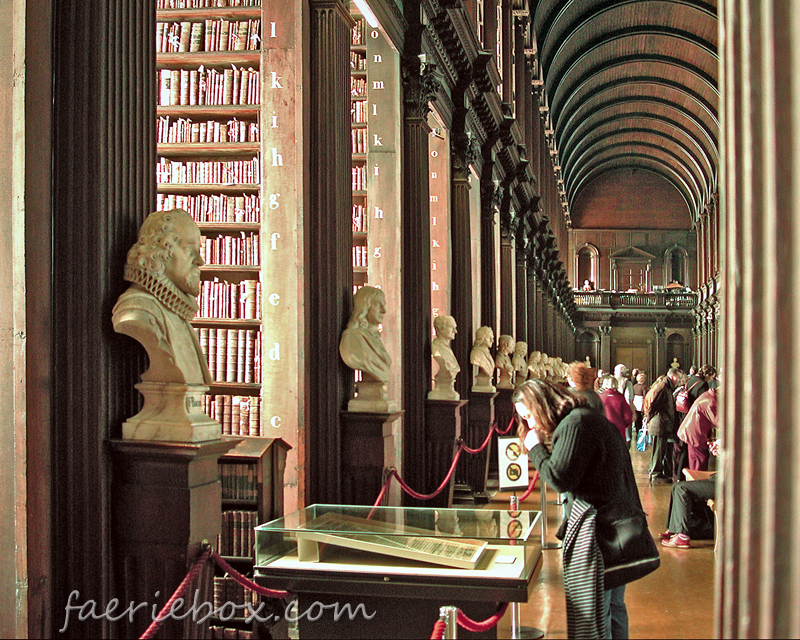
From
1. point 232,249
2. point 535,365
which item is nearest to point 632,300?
point 535,365

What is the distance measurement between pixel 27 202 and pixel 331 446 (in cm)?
315

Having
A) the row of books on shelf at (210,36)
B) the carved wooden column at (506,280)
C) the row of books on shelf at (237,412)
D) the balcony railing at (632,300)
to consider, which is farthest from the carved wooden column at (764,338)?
the balcony railing at (632,300)

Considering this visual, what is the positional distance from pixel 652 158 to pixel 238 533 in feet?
144

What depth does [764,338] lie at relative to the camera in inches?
49.6

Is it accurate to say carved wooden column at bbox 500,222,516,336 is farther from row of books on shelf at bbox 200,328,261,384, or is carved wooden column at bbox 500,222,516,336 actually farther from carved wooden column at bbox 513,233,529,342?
row of books on shelf at bbox 200,328,261,384

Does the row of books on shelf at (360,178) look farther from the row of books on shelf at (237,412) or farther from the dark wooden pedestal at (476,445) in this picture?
the dark wooden pedestal at (476,445)

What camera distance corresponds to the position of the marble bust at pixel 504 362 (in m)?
12.1

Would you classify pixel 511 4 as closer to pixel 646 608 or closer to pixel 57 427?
pixel 646 608

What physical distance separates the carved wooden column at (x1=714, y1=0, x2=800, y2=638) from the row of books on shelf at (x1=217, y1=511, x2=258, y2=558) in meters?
3.68

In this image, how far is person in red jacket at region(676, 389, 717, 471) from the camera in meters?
8.91

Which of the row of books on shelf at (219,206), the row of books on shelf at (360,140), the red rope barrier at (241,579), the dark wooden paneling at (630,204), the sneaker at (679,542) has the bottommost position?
the sneaker at (679,542)

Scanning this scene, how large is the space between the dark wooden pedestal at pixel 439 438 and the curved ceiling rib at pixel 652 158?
116 feet

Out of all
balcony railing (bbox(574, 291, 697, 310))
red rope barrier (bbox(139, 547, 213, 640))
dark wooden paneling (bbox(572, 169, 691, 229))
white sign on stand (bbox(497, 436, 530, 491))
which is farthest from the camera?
dark wooden paneling (bbox(572, 169, 691, 229))

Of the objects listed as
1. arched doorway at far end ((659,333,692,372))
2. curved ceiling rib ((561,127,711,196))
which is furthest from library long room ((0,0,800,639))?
arched doorway at far end ((659,333,692,372))
